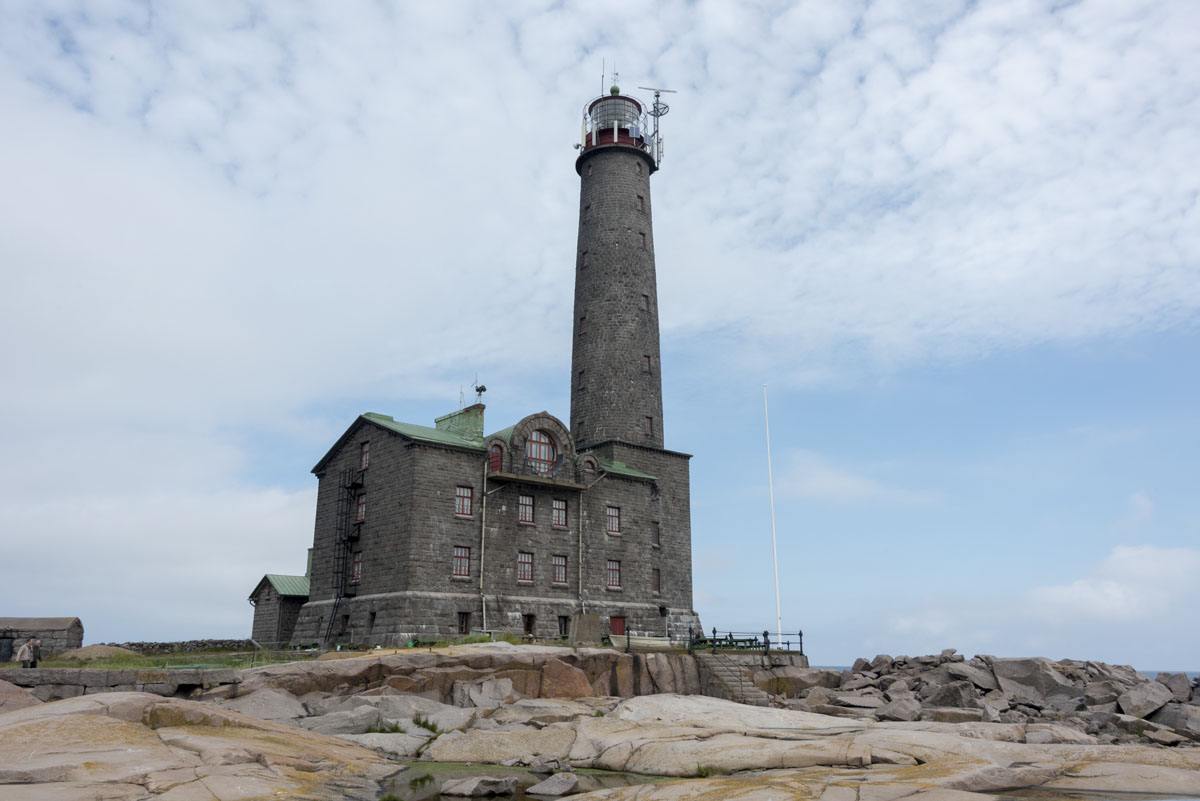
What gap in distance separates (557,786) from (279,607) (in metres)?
32.6

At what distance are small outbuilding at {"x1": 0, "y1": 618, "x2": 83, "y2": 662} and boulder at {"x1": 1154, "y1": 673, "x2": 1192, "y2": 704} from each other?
46.3 meters

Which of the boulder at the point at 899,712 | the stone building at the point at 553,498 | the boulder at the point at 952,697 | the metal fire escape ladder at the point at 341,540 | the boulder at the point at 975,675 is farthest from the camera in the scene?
the metal fire escape ladder at the point at 341,540

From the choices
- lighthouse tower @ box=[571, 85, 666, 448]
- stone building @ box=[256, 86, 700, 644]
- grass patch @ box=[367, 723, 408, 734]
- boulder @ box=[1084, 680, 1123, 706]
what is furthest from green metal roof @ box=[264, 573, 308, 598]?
boulder @ box=[1084, 680, 1123, 706]

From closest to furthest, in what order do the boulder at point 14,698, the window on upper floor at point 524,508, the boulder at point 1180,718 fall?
the boulder at point 14,698 < the boulder at point 1180,718 < the window on upper floor at point 524,508

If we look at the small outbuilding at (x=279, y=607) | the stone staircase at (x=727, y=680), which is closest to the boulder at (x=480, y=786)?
the stone staircase at (x=727, y=680)

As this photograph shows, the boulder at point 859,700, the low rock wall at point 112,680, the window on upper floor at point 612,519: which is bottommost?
the boulder at point 859,700

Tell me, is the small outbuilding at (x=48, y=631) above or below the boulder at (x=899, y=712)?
above

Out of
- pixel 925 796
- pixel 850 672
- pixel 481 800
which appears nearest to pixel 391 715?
pixel 481 800

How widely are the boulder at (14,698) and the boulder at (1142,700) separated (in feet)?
108

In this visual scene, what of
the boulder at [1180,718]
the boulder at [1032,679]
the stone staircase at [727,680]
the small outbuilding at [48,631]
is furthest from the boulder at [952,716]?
the small outbuilding at [48,631]

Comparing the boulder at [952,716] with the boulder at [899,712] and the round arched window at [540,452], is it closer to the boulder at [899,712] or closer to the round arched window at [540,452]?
the boulder at [899,712]

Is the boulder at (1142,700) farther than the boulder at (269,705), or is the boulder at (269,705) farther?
the boulder at (1142,700)

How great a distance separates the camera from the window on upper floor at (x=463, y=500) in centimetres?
3934

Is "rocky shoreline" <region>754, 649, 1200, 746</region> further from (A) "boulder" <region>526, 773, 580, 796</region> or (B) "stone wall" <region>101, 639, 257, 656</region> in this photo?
(B) "stone wall" <region>101, 639, 257, 656</region>
